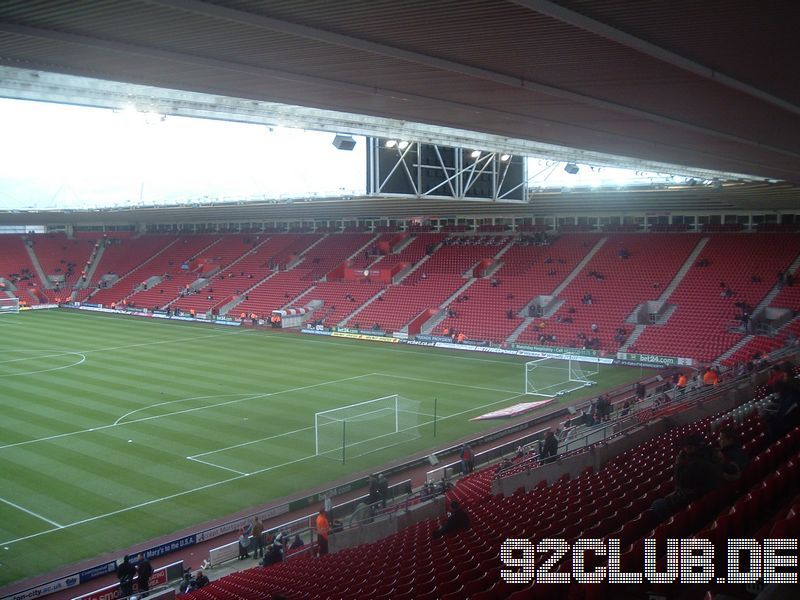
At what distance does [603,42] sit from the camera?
8.27 metres

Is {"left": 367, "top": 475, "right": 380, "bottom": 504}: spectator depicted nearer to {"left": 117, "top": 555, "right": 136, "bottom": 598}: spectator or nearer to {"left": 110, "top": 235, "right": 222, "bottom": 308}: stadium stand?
{"left": 117, "top": 555, "right": 136, "bottom": 598}: spectator

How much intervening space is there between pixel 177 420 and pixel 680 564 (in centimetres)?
2145

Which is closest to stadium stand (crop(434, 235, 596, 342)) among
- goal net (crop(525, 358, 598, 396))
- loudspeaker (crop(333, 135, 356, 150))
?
goal net (crop(525, 358, 598, 396))

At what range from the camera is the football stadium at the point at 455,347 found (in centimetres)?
729

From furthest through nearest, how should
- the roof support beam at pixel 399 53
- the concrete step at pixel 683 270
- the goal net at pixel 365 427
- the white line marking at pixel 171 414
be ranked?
the concrete step at pixel 683 270
the white line marking at pixel 171 414
the goal net at pixel 365 427
the roof support beam at pixel 399 53

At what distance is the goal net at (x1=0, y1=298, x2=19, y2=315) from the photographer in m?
60.8

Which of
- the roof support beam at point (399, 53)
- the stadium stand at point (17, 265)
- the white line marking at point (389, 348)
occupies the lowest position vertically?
the white line marking at point (389, 348)

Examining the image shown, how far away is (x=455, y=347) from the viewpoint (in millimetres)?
40969

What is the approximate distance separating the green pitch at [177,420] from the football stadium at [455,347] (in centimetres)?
16

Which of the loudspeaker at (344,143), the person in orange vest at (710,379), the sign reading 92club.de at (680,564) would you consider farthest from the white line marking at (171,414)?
the sign reading 92club.de at (680,564)

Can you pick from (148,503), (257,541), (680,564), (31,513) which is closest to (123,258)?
(31,513)

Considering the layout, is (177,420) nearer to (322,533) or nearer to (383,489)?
(383,489)

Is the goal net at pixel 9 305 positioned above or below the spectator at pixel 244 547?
above

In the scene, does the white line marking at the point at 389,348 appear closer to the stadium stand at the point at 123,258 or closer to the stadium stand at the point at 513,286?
the stadium stand at the point at 513,286
